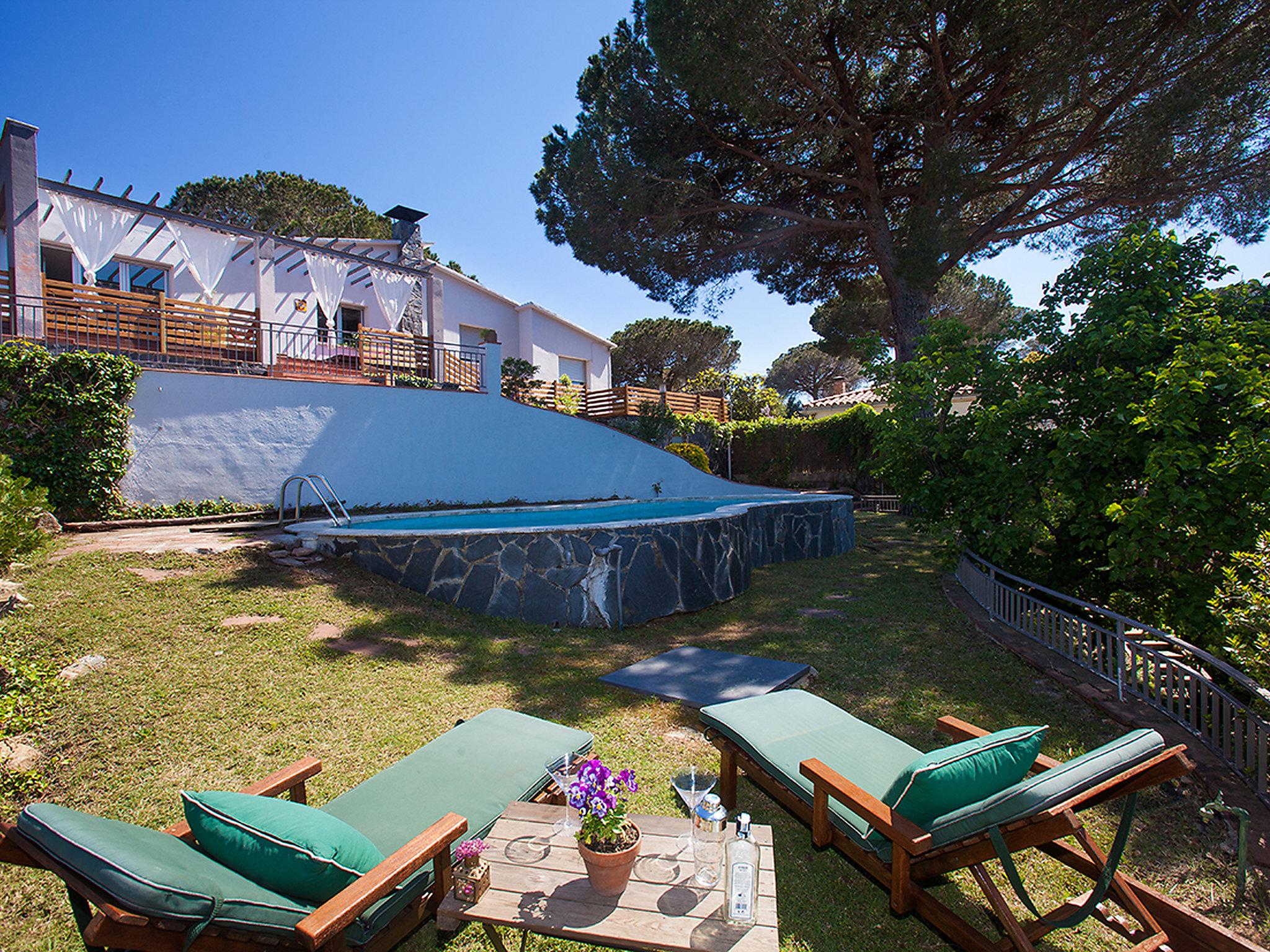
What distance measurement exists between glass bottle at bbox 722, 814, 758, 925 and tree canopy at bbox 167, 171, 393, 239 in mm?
26444

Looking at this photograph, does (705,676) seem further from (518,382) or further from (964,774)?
(518,382)

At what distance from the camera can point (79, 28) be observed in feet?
29.0

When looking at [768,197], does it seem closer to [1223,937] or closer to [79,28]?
[79,28]

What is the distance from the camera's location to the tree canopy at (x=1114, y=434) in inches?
154

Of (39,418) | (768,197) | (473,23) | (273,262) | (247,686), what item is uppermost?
(473,23)

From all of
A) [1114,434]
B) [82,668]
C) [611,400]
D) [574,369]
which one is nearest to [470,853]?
[82,668]

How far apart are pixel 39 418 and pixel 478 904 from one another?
10.1 m

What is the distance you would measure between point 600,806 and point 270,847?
3.11 feet

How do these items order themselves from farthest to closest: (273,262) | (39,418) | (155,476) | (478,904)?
(273,262) → (155,476) → (39,418) → (478,904)

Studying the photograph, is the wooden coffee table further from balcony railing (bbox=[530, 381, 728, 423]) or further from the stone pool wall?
balcony railing (bbox=[530, 381, 728, 423])

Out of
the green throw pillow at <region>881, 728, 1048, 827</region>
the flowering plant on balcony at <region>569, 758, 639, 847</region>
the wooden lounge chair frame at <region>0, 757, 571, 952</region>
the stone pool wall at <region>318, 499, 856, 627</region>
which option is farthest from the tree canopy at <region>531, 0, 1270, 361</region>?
the wooden lounge chair frame at <region>0, 757, 571, 952</region>

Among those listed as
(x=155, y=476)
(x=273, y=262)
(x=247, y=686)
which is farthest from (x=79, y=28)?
(x=247, y=686)

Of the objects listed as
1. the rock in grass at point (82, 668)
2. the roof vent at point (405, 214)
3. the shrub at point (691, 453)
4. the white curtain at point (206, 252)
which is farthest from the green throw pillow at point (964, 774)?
the roof vent at point (405, 214)

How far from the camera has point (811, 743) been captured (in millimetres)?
2947
